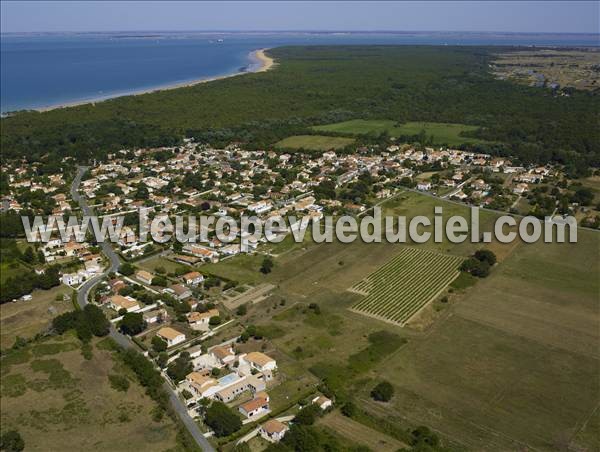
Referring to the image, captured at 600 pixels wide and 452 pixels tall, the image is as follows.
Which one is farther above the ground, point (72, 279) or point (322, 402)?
point (72, 279)

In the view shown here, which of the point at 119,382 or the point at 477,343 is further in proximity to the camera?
the point at 477,343

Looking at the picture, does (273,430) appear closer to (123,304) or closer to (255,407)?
(255,407)

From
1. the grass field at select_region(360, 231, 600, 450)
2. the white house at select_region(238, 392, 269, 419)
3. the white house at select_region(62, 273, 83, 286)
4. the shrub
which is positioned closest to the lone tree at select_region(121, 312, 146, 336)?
the shrub

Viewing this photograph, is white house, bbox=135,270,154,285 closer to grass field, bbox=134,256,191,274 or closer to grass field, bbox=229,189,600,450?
grass field, bbox=134,256,191,274

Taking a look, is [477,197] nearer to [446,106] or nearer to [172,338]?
[172,338]

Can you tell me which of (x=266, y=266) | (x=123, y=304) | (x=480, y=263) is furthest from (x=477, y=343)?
(x=123, y=304)

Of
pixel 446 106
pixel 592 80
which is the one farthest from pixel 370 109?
pixel 592 80

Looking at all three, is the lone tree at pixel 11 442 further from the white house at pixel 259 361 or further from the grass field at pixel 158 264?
the grass field at pixel 158 264

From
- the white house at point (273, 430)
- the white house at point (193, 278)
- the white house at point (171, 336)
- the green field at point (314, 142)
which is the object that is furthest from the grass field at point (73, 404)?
the green field at point (314, 142)
